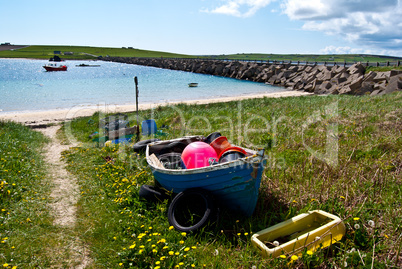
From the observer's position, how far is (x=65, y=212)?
5.65 metres

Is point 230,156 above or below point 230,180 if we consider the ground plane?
above

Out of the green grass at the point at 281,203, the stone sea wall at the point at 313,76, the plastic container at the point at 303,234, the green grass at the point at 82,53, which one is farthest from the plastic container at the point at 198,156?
the green grass at the point at 82,53

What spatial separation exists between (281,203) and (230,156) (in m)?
1.27

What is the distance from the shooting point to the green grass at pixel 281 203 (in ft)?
12.5

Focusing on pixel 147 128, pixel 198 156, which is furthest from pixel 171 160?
pixel 147 128

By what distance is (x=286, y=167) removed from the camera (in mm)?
6320

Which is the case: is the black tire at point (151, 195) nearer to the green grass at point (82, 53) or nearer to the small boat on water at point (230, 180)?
the small boat on water at point (230, 180)

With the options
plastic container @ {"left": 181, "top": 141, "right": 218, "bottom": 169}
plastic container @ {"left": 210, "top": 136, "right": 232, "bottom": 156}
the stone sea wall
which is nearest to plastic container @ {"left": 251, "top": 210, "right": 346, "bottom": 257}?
plastic container @ {"left": 181, "top": 141, "right": 218, "bottom": 169}

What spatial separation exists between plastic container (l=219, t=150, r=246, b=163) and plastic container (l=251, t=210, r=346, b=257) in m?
1.41

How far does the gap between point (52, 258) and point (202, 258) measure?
226 centimetres

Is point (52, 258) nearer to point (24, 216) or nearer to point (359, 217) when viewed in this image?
point (24, 216)

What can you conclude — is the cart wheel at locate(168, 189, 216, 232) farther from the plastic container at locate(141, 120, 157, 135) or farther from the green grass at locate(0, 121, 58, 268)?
the plastic container at locate(141, 120, 157, 135)

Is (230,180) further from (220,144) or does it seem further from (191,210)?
(220,144)

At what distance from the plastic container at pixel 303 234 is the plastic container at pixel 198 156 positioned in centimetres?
179
